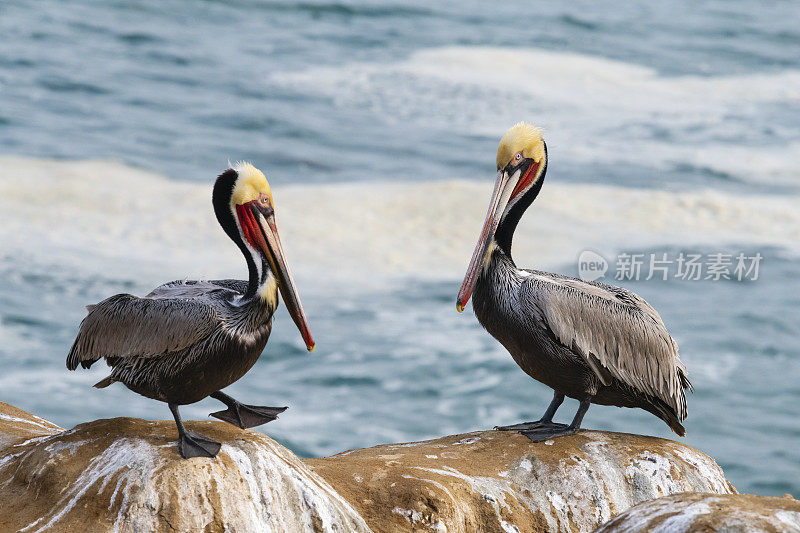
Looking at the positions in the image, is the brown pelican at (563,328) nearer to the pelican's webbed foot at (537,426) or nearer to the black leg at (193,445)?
the pelican's webbed foot at (537,426)

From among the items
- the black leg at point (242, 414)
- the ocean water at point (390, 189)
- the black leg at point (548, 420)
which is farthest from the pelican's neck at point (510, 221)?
the ocean water at point (390, 189)

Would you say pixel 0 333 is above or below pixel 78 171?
below

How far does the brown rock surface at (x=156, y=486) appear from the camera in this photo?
5562 mm

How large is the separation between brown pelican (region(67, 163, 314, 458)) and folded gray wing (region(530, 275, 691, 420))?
5.41 feet

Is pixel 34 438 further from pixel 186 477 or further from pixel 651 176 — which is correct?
pixel 651 176

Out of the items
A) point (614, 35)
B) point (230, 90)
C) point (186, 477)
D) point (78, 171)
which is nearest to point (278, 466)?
point (186, 477)

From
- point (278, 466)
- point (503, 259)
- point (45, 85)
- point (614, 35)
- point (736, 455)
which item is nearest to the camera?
point (278, 466)

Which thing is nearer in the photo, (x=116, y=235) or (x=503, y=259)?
(x=503, y=259)

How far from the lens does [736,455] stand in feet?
58.5

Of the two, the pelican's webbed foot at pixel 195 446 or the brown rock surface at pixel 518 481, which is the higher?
the pelican's webbed foot at pixel 195 446

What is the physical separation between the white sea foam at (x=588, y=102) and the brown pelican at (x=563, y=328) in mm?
18030

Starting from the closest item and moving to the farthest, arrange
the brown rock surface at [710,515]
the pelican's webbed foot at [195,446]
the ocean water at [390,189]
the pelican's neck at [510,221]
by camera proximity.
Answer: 1. the brown rock surface at [710,515]
2. the pelican's webbed foot at [195,446]
3. the pelican's neck at [510,221]
4. the ocean water at [390,189]

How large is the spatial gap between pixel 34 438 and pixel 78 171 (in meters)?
18.1

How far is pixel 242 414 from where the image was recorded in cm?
655
